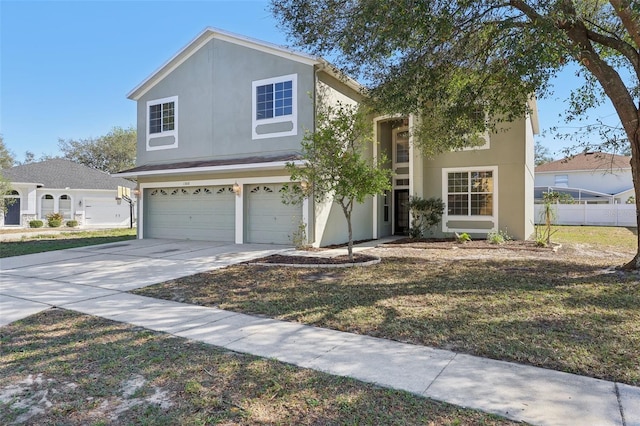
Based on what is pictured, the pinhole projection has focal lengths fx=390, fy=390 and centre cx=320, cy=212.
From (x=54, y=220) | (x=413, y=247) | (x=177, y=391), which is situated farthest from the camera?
(x=54, y=220)

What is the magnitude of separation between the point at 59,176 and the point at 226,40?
23059 mm

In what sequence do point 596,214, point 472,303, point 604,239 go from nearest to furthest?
1. point 472,303
2. point 604,239
3. point 596,214

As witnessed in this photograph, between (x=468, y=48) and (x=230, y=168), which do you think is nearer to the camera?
(x=468, y=48)

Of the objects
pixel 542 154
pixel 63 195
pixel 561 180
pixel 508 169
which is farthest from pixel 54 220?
pixel 542 154

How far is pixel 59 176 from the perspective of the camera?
3030 cm

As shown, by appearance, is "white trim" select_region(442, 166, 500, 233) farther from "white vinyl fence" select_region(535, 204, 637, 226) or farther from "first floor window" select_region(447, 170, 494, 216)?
"white vinyl fence" select_region(535, 204, 637, 226)

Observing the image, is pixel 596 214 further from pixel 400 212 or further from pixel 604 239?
pixel 400 212

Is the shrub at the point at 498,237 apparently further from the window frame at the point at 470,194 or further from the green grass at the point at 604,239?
the green grass at the point at 604,239

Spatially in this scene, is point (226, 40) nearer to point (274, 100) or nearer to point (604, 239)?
point (274, 100)

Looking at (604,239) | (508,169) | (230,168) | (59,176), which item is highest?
(59,176)

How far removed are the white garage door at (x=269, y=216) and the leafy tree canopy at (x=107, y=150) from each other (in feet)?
126

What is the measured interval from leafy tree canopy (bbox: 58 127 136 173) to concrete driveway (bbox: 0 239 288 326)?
36270 mm

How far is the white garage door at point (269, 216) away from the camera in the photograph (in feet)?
44.6

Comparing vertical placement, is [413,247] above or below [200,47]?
below
